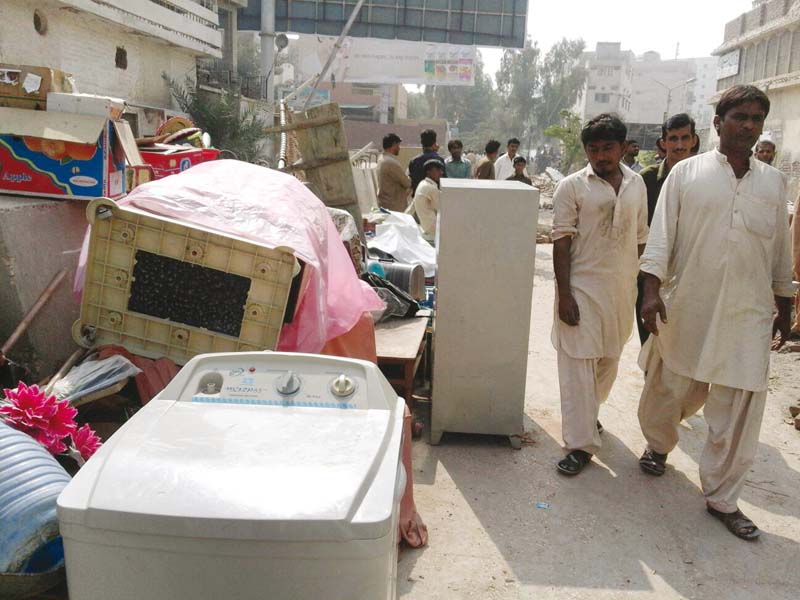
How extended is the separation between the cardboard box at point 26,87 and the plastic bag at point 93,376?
63.7 inches

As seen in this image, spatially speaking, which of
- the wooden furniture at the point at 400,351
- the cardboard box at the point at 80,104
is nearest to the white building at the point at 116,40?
the cardboard box at the point at 80,104

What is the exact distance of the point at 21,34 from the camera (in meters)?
9.22

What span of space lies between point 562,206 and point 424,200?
Result: 170 inches

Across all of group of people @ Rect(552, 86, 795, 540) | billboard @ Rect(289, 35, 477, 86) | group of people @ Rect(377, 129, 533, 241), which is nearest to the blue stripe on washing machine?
group of people @ Rect(552, 86, 795, 540)

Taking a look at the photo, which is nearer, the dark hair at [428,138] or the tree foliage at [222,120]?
the dark hair at [428,138]

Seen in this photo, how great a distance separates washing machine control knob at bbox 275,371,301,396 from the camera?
1.98 metres

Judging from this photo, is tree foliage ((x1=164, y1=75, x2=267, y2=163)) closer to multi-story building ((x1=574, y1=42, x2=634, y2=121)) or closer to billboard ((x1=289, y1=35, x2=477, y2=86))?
billboard ((x1=289, y1=35, x2=477, y2=86))

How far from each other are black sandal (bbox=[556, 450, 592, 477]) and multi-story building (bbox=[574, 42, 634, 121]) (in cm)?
6926

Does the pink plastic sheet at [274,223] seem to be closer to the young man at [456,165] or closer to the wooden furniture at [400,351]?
the wooden furniture at [400,351]

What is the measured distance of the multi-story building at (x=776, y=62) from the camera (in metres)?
17.3

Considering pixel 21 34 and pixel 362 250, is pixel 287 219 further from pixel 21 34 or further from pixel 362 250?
pixel 21 34

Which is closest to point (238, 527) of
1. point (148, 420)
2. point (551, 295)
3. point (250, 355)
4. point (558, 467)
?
point (148, 420)

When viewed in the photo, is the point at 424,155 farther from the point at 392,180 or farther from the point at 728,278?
the point at 728,278

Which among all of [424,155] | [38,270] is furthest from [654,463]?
[424,155]
